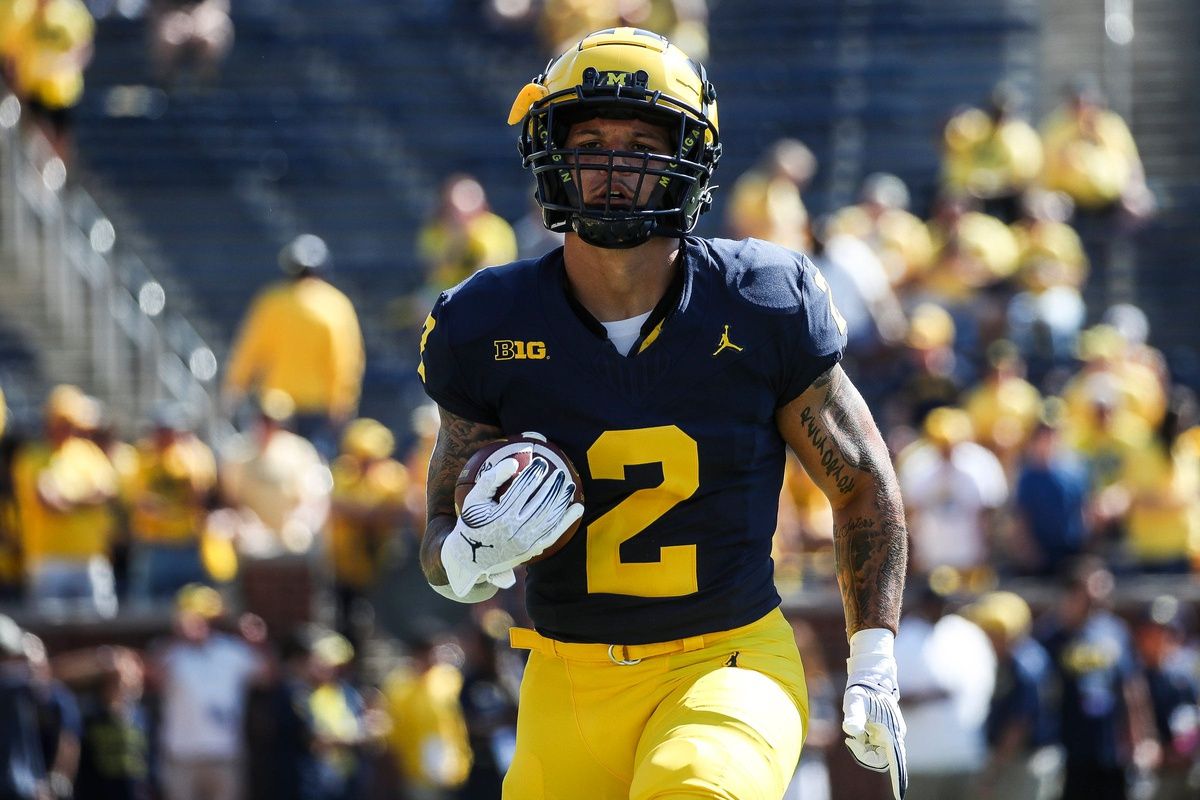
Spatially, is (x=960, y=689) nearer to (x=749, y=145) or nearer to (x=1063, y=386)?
(x=1063, y=386)

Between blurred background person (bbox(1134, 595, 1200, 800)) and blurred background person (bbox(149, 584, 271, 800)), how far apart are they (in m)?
4.42

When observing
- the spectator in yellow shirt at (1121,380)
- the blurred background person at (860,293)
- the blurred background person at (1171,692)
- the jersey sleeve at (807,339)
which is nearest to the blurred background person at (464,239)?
the blurred background person at (860,293)

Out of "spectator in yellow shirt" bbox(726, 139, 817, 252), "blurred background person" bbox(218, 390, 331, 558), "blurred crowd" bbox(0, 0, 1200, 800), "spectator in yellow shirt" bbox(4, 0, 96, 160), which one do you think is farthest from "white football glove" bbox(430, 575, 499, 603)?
"spectator in yellow shirt" bbox(4, 0, 96, 160)

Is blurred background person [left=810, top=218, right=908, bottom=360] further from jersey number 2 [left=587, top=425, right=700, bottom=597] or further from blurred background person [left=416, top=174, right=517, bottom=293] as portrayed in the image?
jersey number 2 [left=587, top=425, right=700, bottom=597]

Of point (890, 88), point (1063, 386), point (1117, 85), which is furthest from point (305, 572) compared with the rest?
point (1117, 85)

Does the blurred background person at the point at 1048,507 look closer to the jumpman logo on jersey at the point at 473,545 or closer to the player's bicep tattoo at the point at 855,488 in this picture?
the player's bicep tattoo at the point at 855,488

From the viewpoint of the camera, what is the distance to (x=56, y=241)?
1309 cm

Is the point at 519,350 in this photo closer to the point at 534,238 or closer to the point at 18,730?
the point at 18,730

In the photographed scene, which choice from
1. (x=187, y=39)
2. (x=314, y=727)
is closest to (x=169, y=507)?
(x=314, y=727)

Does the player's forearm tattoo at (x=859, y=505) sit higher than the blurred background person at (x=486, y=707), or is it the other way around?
the player's forearm tattoo at (x=859, y=505)

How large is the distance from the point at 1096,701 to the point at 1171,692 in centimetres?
48

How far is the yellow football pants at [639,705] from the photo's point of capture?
3740mm

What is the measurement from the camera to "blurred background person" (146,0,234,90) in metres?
15.1

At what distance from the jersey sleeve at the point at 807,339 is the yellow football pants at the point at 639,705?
477mm
